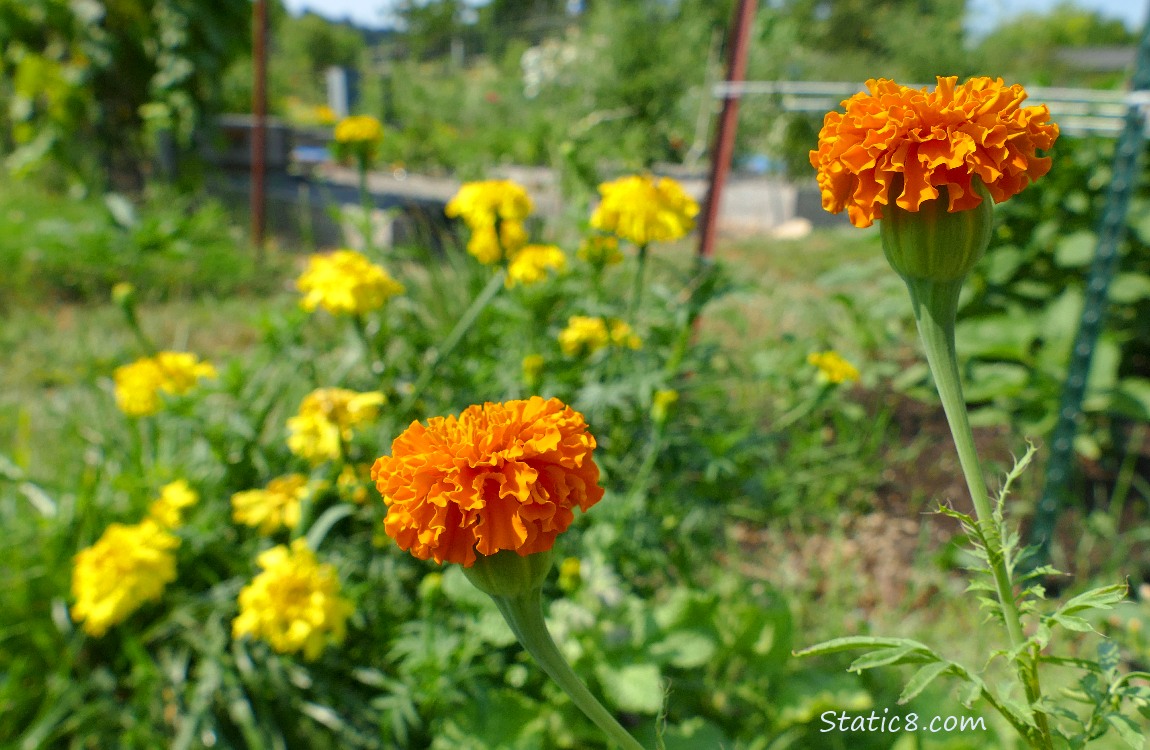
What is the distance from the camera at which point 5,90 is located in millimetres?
6016

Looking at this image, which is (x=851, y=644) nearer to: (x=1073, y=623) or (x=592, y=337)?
(x=1073, y=623)

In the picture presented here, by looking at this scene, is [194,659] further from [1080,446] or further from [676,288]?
[1080,446]

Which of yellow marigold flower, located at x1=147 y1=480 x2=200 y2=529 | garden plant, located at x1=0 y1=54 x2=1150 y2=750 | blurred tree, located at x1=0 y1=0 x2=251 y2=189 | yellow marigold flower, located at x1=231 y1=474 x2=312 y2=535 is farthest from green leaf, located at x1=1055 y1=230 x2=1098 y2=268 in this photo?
blurred tree, located at x1=0 y1=0 x2=251 y2=189

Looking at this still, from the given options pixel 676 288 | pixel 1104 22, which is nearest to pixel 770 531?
pixel 676 288

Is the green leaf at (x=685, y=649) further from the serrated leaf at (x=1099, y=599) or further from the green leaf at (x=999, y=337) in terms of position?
the green leaf at (x=999, y=337)

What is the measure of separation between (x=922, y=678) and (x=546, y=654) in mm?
244

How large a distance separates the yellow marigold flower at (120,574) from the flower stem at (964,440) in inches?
58.3

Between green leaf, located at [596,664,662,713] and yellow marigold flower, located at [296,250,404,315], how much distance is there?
0.79 m

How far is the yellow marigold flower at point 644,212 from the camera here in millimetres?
1495

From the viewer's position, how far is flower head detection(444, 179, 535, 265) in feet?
5.29

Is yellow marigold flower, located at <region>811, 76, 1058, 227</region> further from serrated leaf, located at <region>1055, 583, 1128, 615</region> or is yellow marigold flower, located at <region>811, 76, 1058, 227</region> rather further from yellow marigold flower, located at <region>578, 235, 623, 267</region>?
yellow marigold flower, located at <region>578, 235, 623, 267</region>

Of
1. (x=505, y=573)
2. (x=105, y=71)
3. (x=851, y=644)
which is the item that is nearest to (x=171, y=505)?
(x=505, y=573)

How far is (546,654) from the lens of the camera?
57 centimetres

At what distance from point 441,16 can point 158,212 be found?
21179 mm
